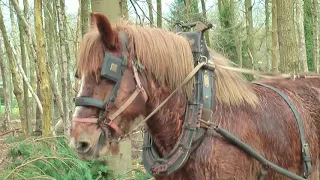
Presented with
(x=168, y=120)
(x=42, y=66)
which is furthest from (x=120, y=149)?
(x=168, y=120)

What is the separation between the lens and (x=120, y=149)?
4723 mm

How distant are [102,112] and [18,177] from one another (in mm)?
2052

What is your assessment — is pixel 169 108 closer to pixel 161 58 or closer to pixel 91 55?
pixel 161 58

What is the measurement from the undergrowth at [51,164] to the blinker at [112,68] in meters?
2.07

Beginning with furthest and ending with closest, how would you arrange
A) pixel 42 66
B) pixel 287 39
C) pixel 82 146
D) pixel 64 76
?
pixel 64 76 → pixel 287 39 → pixel 42 66 → pixel 82 146

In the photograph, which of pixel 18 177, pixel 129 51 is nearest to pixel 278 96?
pixel 129 51

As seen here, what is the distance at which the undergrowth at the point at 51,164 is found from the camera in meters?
4.06

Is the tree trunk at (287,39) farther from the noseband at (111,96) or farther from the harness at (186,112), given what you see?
the noseband at (111,96)

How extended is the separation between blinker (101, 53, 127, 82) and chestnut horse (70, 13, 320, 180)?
1 cm

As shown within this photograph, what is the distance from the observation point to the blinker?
224 cm

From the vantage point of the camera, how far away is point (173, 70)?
2479 millimetres

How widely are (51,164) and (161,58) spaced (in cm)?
227

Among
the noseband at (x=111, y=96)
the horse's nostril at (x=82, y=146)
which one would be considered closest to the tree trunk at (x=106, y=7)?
the noseband at (x=111, y=96)

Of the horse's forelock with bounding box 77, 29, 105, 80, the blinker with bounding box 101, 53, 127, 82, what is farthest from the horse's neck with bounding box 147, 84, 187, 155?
the horse's forelock with bounding box 77, 29, 105, 80
